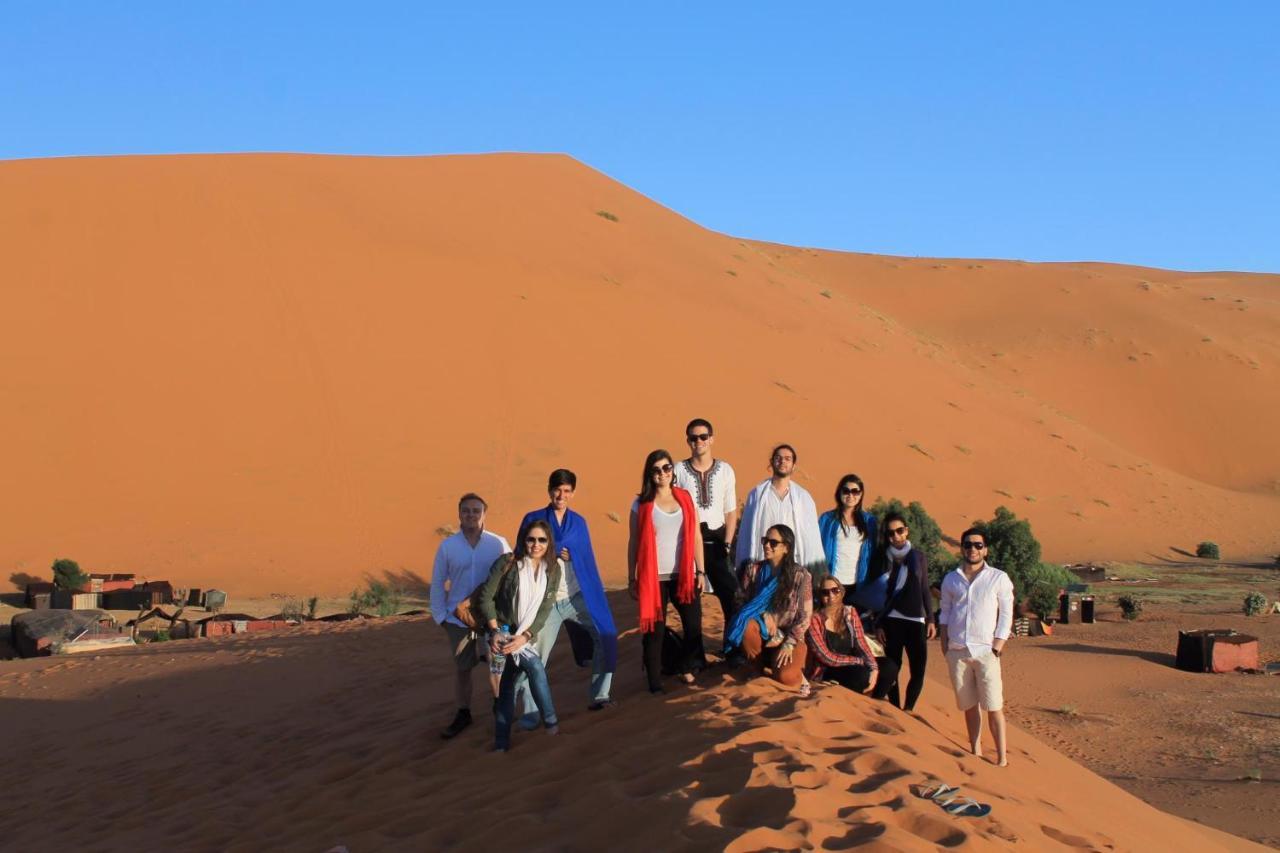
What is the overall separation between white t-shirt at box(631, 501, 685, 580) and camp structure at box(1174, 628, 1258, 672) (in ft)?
30.1

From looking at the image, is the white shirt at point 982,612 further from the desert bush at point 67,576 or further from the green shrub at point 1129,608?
the desert bush at point 67,576

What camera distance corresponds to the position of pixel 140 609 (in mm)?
18016

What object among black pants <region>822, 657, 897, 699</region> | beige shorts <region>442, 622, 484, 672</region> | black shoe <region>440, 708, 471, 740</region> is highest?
beige shorts <region>442, 622, 484, 672</region>

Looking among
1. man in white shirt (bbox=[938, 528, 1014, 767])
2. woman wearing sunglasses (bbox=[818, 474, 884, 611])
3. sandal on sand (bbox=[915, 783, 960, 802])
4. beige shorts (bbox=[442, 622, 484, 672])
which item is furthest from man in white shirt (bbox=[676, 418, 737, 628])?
sandal on sand (bbox=[915, 783, 960, 802])

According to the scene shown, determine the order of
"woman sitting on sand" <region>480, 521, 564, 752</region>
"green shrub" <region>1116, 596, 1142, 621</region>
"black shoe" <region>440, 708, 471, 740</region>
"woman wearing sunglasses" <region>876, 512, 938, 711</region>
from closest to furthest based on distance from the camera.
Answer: "woman sitting on sand" <region>480, 521, 564, 752</region>, "woman wearing sunglasses" <region>876, 512, 938, 711</region>, "black shoe" <region>440, 708, 471, 740</region>, "green shrub" <region>1116, 596, 1142, 621</region>

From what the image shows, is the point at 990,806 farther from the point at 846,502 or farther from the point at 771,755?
the point at 846,502

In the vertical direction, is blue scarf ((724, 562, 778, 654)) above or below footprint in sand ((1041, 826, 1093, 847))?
above

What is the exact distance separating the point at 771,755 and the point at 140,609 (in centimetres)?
1513

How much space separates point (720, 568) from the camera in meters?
7.46

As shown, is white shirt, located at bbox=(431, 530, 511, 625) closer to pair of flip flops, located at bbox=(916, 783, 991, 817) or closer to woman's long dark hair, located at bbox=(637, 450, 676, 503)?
woman's long dark hair, located at bbox=(637, 450, 676, 503)

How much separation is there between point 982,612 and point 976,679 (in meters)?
0.42

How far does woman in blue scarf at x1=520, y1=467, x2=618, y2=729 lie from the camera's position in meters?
6.87

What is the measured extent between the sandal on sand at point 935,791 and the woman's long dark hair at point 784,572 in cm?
184

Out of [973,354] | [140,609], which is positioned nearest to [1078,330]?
[973,354]
